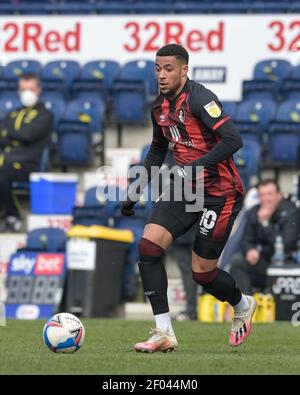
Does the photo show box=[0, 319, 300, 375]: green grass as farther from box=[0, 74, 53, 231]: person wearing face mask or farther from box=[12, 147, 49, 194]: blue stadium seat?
box=[12, 147, 49, 194]: blue stadium seat

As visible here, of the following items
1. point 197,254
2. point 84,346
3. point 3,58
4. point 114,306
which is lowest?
point 114,306

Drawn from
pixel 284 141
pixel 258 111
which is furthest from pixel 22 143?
pixel 284 141

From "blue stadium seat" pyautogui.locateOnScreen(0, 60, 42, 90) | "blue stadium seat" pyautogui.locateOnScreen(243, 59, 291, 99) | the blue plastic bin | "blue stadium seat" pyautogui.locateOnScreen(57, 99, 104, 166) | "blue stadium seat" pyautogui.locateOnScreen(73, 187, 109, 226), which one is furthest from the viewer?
"blue stadium seat" pyautogui.locateOnScreen(0, 60, 42, 90)

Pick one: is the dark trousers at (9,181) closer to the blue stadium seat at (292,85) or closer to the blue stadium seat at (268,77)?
the blue stadium seat at (268,77)

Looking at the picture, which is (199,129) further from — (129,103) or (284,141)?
(129,103)

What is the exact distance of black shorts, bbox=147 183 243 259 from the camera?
8492 mm

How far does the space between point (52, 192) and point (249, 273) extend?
3309 millimetres

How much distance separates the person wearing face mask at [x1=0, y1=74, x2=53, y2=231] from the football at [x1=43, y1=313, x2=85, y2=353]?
774 cm

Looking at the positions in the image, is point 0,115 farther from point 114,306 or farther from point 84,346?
point 84,346

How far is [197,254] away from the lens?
866 cm

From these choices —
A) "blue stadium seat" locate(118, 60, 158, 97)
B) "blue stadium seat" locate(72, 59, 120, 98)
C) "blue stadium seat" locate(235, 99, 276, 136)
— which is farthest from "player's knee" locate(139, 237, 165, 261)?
"blue stadium seat" locate(118, 60, 158, 97)

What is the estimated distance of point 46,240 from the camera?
600 inches

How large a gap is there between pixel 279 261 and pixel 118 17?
6.09 m
